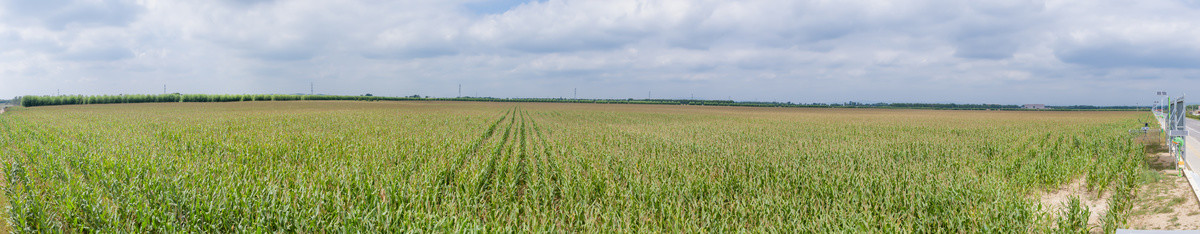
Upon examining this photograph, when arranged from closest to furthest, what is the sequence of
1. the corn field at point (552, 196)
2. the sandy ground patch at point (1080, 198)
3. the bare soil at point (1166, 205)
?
1. the corn field at point (552, 196)
2. the bare soil at point (1166, 205)
3. the sandy ground patch at point (1080, 198)

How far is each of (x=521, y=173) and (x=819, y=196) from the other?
530cm

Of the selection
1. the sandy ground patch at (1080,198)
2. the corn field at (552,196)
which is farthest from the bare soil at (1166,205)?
the sandy ground patch at (1080,198)

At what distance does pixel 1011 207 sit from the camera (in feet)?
20.3

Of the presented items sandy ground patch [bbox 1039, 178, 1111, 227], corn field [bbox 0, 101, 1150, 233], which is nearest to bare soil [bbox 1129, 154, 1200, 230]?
corn field [bbox 0, 101, 1150, 233]

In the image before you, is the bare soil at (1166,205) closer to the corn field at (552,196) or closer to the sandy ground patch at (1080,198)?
the corn field at (552,196)

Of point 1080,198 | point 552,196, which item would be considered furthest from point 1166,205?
point 552,196

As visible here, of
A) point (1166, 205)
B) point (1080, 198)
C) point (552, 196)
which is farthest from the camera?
point (1080, 198)

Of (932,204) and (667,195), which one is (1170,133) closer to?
(932,204)

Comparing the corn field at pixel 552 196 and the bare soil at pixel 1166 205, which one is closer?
the corn field at pixel 552 196

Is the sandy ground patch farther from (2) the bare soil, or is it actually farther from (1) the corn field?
(2) the bare soil

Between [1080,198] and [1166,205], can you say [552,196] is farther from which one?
[1166,205]

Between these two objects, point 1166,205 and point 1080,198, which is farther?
point 1080,198

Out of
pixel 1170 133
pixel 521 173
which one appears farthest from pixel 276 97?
pixel 1170 133

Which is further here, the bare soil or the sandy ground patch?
the sandy ground patch
